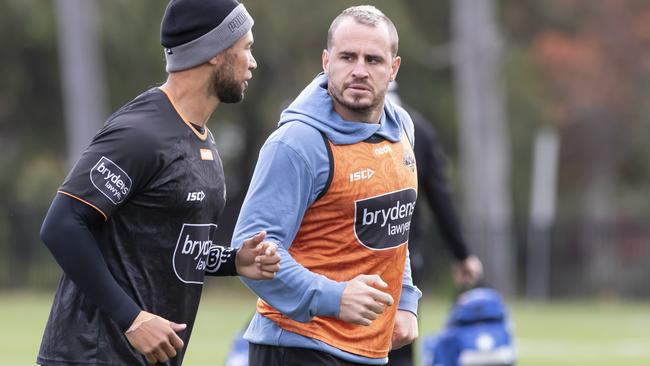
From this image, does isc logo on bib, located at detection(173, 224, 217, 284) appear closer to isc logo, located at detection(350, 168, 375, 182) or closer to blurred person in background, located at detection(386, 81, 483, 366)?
isc logo, located at detection(350, 168, 375, 182)

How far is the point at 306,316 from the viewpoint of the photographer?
16.7 ft

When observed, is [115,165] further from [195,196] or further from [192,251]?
[192,251]

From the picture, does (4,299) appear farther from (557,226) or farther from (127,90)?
(557,226)

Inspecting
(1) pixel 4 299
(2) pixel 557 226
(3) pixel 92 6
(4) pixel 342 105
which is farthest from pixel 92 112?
(4) pixel 342 105

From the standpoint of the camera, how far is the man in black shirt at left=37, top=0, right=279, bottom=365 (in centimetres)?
463

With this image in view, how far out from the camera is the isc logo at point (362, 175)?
204 inches

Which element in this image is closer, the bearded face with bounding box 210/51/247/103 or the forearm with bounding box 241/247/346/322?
the forearm with bounding box 241/247/346/322

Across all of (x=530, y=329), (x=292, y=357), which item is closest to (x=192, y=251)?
(x=292, y=357)

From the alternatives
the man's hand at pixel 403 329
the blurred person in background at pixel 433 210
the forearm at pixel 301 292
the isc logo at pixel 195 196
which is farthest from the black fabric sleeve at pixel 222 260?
the blurred person in background at pixel 433 210

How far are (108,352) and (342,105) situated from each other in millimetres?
1309

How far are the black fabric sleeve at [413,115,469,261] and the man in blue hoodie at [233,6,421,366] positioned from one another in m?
2.79

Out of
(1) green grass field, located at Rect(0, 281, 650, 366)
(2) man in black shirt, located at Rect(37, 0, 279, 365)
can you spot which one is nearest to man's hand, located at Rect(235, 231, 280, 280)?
(2) man in black shirt, located at Rect(37, 0, 279, 365)

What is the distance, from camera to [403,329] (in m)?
5.60

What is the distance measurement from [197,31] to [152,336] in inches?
46.3
